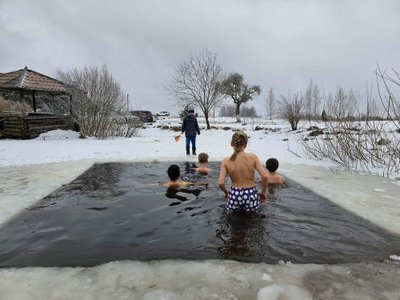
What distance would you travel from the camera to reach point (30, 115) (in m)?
20.4

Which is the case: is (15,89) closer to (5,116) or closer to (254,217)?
(5,116)

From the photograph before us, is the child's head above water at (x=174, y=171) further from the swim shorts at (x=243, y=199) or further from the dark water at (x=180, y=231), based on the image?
the swim shorts at (x=243, y=199)

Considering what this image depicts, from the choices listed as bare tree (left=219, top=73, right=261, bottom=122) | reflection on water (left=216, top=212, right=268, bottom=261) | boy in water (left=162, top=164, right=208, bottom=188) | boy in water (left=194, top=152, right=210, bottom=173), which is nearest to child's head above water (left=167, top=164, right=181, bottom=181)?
boy in water (left=162, top=164, right=208, bottom=188)

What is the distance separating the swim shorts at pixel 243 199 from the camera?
4984mm

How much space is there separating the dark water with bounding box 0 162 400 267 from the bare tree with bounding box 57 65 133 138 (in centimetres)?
1429

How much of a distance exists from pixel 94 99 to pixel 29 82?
4373mm

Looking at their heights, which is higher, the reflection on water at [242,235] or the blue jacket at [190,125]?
the blue jacket at [190,125]

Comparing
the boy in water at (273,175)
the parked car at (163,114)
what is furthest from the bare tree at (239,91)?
the boy in water at (273,175)

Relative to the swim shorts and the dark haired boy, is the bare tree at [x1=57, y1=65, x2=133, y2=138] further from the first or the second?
the swim shorts

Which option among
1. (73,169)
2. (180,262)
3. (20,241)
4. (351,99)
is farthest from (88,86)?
(180,262)

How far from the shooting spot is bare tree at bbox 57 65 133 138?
65.6 ft

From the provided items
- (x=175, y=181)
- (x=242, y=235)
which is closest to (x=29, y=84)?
(x=175, y=181)

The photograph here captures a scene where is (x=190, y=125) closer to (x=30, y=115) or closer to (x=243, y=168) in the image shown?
(x=243, y=168)

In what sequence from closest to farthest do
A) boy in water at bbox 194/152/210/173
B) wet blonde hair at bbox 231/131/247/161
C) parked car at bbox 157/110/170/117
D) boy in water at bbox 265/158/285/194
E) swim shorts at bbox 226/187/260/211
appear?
wet blonde hair at bbox 231/131/247/161 → swim shorts at bbox 226/187/260/211 → boy in water at bbox 265/158/285/194 → boy in water at bbox 194/152/210/173 → parked car at bbox 157/110/170/117
